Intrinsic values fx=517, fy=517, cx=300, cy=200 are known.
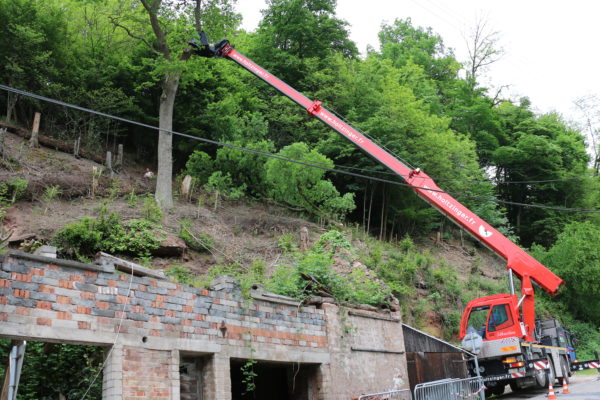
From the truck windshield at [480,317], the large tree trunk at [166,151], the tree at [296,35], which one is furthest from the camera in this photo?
the tree at [296,35]

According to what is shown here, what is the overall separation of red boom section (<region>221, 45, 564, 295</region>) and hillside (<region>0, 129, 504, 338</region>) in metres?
2.90

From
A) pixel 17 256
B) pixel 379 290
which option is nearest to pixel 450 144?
pixel 379 290

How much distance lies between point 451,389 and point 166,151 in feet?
40.8

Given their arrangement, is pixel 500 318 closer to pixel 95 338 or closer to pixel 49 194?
pixel 95 338

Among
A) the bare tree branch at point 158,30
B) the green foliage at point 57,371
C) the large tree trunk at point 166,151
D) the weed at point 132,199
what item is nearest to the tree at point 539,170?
the large tree trunk at point 166,151

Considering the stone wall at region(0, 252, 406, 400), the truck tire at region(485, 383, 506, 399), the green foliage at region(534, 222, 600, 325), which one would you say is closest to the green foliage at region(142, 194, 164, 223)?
the stone wall at region(0, 252, 406, 400)

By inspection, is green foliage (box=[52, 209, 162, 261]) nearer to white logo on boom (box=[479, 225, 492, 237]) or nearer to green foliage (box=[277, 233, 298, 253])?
green foliage (box=[277, 233, 298, 253])

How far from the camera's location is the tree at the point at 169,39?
60.6ft

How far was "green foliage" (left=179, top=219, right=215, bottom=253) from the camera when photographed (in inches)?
621

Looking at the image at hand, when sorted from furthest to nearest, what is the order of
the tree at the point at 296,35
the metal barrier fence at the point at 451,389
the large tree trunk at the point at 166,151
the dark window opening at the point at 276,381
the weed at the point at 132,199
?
1. the tree at the point at 296,35
2. the large tree trunk at the point at 166,151
3. the weed at the point at 132,199
4. the metal barrier fence at the point at 451,389
5. the dark window opening at the point at 276,381

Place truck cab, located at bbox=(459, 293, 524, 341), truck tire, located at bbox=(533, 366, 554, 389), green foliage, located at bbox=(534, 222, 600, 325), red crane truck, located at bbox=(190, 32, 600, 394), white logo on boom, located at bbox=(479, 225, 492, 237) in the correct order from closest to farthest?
red crane truck, located at bbox=(190, 32, 600, 394)
truck cab, located at bbox=(459, 293, 524, 341)
truck tire, located at bbox=(533, 366, 554, 389)
white logo on boom, located at bbox=(479, 225, 492, 237)
green foliage, located at bbox=(534, 222, 600, 325)

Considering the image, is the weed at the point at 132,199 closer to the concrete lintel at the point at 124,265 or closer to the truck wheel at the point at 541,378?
the concrete lintel at the point at 124,265

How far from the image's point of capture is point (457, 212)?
14961 mm

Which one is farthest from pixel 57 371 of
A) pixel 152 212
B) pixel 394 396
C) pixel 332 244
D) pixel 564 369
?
pixel 564 369
